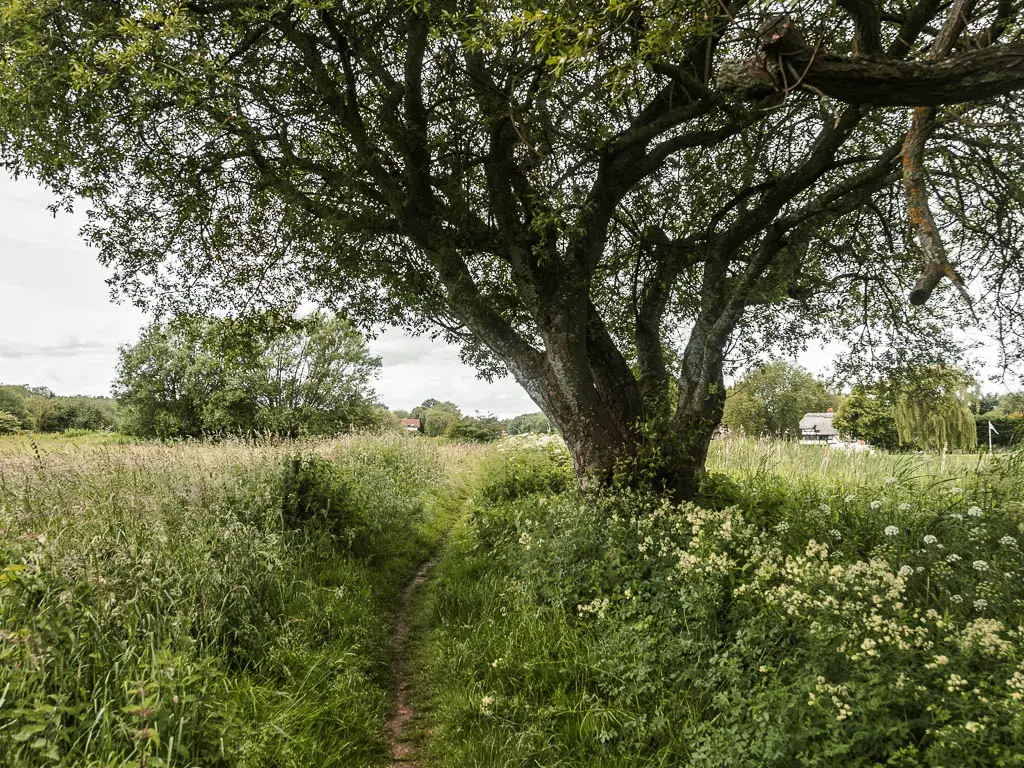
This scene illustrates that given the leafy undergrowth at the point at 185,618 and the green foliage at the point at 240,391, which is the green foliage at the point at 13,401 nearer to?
the green foliage at the point at 240,391

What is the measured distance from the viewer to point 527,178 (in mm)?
7402

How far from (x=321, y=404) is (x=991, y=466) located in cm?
3673

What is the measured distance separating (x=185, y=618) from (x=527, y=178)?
20.9 feet

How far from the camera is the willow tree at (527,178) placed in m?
5.27

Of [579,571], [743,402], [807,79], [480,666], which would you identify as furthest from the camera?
[743,402]

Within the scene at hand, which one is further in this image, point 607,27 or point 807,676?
point 607,27

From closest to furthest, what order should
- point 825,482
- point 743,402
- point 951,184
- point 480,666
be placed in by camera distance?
point 480,666 < point 951,184 < point 825,482 < point 743,402

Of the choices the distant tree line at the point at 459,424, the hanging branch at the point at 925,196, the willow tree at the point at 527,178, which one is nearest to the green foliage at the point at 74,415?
the distant tree line at the point at 459,424

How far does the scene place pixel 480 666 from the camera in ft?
15.8

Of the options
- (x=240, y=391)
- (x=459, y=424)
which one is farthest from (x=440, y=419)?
(x=240, y=391)

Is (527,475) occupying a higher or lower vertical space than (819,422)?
lower

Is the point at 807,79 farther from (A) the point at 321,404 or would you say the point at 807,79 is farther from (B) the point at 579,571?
(A) the point at 321,404

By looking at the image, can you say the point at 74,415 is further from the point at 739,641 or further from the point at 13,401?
the point at 739,641

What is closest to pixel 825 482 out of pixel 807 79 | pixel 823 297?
pixel 823 297
